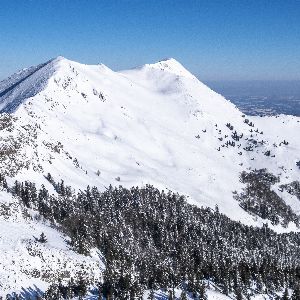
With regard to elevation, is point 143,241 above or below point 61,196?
below

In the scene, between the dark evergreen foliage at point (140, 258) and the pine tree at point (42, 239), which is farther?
the dark evergreen foliage at point (140, 258)

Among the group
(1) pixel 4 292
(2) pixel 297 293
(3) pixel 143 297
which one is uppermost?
(1) pixel 4 292

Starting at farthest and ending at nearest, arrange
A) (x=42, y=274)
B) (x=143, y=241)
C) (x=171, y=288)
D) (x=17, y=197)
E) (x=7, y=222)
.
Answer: (x=143, y=241) < (x=17, y=197) < (x=7, y=222) < (x=171, y=288) < (x=42, y=274)

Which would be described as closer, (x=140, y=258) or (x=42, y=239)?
(x=42, y=239)

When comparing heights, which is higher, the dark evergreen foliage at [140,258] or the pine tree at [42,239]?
the pine tree at [42,239]

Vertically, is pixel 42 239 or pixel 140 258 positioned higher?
pixel 42 239

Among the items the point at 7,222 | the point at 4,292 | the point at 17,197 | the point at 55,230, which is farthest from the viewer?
the point at 17,197

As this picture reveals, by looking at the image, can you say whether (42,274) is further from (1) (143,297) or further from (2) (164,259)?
(2) (164,259)

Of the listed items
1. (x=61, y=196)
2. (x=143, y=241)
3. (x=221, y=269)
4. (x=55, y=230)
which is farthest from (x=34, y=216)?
(x=221, y=269)

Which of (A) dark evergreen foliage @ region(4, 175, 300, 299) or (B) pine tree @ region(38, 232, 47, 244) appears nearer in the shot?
(B) pine tree @ region(38, 232, 47, 244)

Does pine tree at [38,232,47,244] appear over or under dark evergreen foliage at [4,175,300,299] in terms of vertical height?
over

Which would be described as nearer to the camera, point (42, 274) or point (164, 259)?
point (42, 274)
